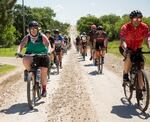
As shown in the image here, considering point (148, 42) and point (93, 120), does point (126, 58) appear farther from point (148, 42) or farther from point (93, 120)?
point (93, 120)

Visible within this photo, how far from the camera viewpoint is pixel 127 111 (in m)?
10.1

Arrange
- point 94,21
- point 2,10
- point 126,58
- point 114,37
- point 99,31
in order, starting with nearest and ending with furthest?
point 126,58
point 99,31
point 2,10
point 114,37
point 94,21

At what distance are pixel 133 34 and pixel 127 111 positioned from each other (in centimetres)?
194

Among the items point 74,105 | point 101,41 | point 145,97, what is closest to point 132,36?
point 145,97

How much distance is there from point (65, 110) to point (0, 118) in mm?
1561

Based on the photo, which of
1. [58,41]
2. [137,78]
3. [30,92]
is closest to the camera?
[137,78]

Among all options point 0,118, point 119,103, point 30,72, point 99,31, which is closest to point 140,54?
point 119,103

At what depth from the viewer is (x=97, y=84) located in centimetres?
1544

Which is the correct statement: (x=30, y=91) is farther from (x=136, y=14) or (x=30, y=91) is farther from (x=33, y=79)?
(x=136, y=14)

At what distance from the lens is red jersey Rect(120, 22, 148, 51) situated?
1062 centimetres

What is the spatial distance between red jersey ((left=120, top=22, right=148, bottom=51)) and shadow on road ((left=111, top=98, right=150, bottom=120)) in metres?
1.44

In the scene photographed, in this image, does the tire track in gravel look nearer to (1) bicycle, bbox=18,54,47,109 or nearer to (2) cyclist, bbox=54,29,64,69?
(1) bicycle, bbox=18,54,47,109

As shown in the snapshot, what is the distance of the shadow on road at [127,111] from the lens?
9539 millimetres

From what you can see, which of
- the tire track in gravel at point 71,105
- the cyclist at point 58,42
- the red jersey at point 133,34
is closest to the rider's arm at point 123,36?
the red jersey at point 133,34
